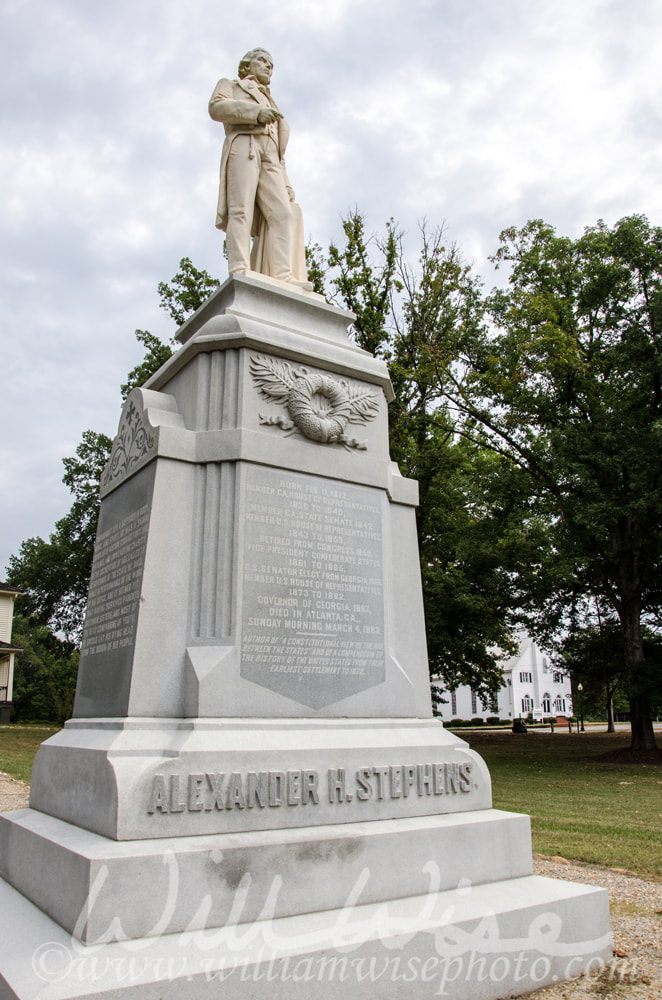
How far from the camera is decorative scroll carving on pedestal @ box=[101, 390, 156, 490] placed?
17.1ft

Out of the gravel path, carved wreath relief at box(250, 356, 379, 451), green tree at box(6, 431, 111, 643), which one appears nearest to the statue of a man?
carved wreath relief at box(250, 356, 379, 451)

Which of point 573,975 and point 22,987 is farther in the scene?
point 573,975

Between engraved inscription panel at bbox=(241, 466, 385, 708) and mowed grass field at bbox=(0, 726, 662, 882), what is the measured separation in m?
4.16

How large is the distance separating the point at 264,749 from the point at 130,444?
2587mm

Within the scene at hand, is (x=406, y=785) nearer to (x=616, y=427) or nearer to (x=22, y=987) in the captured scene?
(x=22, y=987)

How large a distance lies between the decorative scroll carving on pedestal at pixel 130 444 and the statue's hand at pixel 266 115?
2.81 m

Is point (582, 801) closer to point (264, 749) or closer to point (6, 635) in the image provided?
point (264, 749)

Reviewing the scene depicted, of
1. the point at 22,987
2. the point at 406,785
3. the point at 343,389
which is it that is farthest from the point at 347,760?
the point at 343,389

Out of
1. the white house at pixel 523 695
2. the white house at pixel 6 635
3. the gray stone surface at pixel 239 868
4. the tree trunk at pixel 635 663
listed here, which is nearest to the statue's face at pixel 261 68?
the gray stone surface at pixel 239 868

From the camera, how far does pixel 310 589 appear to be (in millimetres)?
5082

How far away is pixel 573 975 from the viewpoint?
14.0 ft

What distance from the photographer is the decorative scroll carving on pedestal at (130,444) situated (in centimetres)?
522

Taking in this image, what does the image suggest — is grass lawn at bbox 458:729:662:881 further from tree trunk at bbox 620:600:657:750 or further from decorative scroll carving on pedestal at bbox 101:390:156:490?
decorative scroll carving on pedestal at bbox 101:390:156:490

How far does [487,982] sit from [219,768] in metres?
1.82
